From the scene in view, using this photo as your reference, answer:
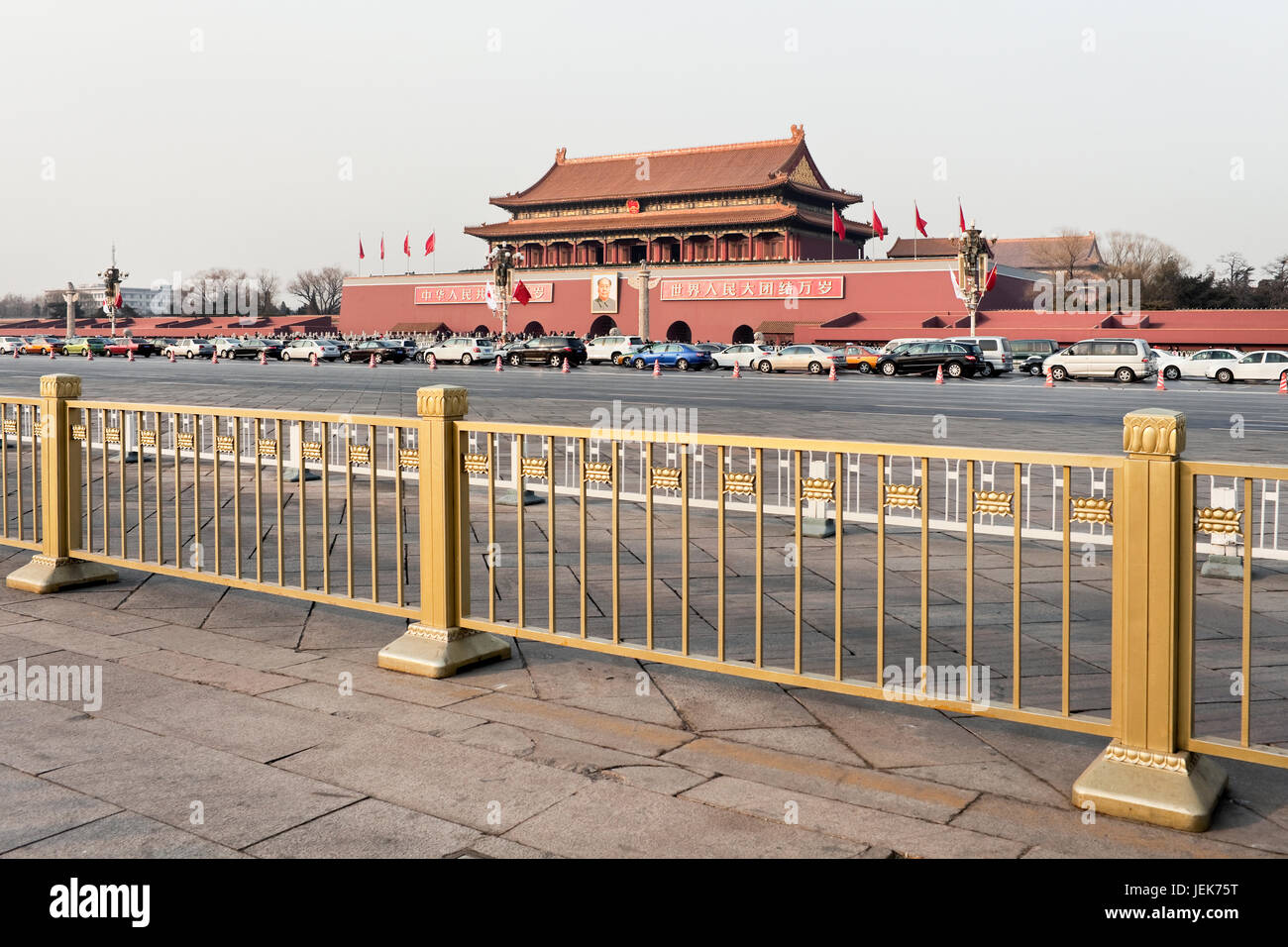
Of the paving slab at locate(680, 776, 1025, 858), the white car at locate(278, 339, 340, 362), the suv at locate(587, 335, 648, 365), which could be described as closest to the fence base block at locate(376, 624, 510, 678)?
the paving slab at locate(680, 776, 1025, 858)

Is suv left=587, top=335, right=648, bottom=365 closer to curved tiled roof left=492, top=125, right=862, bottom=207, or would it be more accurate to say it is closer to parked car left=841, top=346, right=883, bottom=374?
parked car left=841, top=346, right=883, bottom=374

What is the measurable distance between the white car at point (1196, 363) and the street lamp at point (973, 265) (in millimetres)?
9863

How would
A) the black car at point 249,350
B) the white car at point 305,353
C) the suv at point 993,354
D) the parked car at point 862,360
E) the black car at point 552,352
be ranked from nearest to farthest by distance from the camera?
1. the suv at point 993,354
2. the parked car at point 862,360
3. the black car at point 552,352
4. the white car at point 305,353
5. the black car at point 249,350

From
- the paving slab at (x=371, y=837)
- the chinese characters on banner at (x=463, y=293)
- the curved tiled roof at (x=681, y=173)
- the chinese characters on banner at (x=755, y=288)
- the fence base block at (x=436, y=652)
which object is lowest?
the paving slab at (x=371, y=837)

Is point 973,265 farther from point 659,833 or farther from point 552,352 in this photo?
point 659,833

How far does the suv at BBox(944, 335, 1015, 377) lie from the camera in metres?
36.0

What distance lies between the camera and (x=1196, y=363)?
3503 cm

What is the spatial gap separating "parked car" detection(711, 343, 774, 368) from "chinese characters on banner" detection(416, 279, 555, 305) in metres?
20.7

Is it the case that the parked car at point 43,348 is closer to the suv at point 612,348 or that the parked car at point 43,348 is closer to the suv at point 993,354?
the suv at point 612,348

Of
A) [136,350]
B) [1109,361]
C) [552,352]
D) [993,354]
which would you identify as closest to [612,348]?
[552,352]

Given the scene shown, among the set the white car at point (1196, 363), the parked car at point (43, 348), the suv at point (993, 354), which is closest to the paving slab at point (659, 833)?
the suv at point (993, 354)

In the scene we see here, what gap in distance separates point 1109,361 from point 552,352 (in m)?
19.7

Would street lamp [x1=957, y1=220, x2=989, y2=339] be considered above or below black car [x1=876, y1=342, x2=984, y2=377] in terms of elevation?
above

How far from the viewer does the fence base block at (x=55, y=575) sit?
611 centimetres
